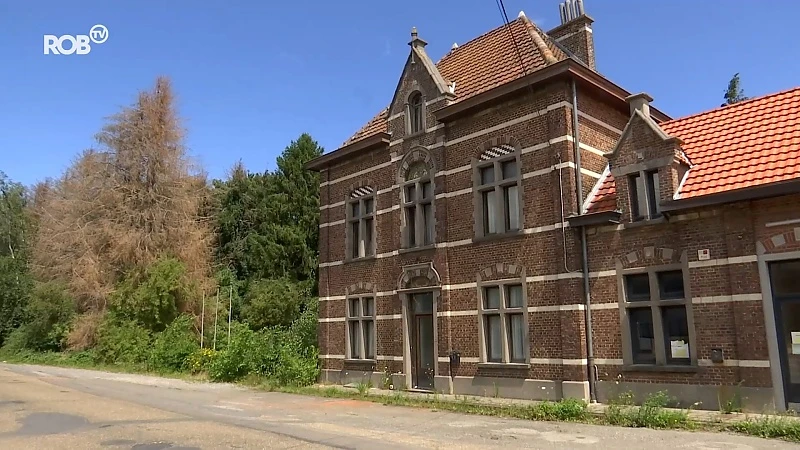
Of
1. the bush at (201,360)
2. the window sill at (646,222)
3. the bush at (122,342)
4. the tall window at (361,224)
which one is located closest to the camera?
the window sill at (646,222)

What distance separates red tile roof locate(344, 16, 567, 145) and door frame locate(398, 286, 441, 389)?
5807mm

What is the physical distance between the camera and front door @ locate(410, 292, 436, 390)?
1831 cm


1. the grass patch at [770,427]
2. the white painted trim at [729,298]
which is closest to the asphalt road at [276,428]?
the grass patch at [770,427]

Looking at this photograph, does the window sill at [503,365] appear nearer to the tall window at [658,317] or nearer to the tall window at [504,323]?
the tall window at [504,323]

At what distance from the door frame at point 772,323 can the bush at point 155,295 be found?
28.6 meters

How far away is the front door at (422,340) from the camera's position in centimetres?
1831

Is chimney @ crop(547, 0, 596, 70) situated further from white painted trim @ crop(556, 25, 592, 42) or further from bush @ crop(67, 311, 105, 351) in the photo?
bush @ crop(67, 311, 105, 351)

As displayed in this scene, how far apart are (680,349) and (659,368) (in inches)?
23.9

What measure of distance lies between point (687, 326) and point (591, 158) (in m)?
4.92

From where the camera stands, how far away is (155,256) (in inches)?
1373

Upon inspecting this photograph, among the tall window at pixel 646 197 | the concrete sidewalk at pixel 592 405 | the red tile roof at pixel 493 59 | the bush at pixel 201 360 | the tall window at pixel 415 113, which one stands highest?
the red tile roof at pixel 493 59

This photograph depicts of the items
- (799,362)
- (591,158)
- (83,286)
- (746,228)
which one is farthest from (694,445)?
(83,286)

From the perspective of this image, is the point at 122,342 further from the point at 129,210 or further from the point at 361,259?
the point at 361,259

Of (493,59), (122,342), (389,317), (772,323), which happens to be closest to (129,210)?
(122,342)
